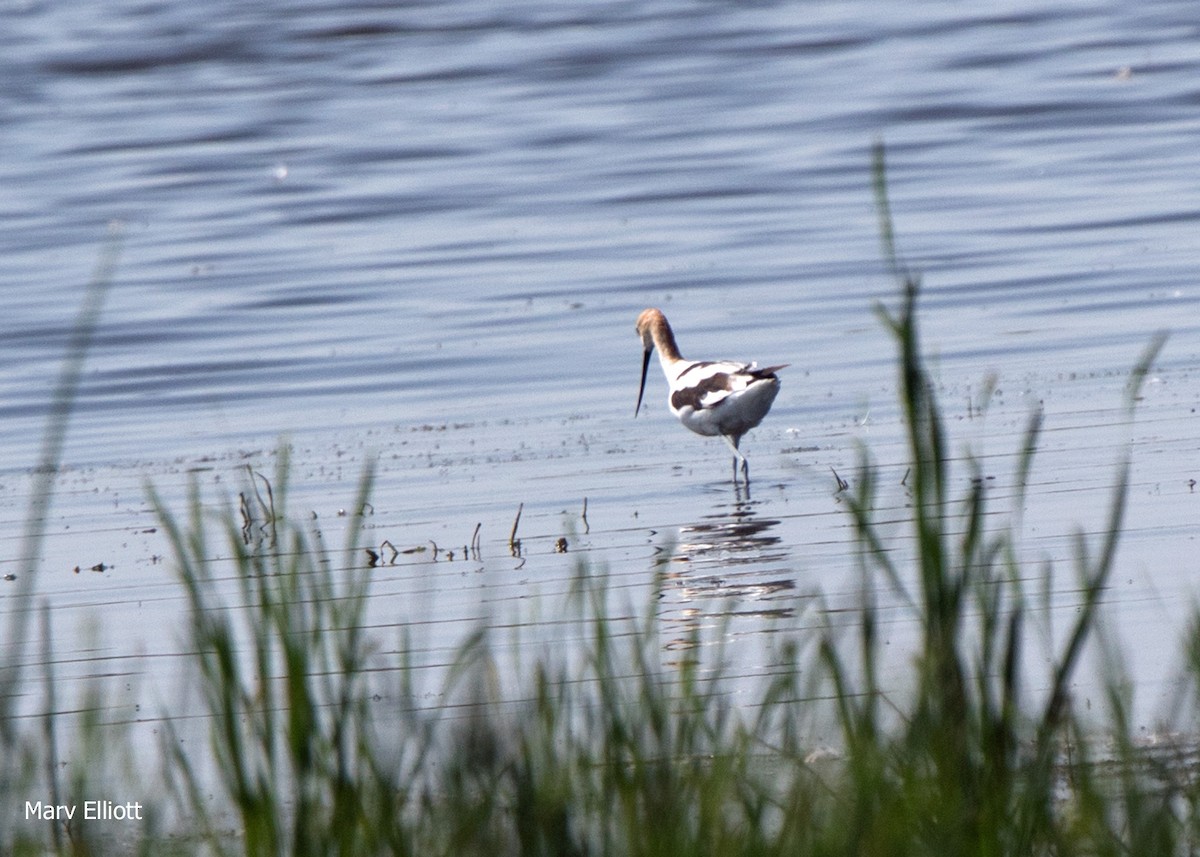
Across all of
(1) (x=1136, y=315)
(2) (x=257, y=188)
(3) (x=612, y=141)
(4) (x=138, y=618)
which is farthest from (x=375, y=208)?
(4) (x=138, y=618)

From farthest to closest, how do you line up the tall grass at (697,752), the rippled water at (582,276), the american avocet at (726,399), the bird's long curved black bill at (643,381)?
the bird's long curved black bill at (643,381)
the american avocet at (726,399)
the rippled water at (582,276)
the tall grass at (697,752)

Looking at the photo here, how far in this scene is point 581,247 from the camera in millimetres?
20406

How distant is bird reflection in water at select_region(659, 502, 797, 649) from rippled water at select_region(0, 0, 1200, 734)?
26mm

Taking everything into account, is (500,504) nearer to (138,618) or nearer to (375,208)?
(138,618)

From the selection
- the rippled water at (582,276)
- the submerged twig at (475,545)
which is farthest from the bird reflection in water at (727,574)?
the submerged twig at (475,545)

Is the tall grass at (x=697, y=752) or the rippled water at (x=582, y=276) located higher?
the rippled water at (x=582, y=276)

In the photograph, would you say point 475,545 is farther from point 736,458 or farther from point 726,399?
point 736,458

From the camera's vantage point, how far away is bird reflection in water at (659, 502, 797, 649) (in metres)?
7.78

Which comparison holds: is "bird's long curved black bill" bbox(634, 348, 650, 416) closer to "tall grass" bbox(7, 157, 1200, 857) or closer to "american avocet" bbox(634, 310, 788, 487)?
"american avocet" bbox(634, 310, 788, 487)

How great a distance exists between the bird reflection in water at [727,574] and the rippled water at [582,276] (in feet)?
0.09

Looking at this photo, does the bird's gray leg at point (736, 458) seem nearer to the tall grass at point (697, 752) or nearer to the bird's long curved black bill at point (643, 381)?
the bird's long curved black bill at point (643, 381)

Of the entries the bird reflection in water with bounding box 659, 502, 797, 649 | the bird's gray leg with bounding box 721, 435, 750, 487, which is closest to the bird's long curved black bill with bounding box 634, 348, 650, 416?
→ the bird's gray leg with bounding box 721, 435, 750, 487

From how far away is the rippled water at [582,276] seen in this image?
926 cm

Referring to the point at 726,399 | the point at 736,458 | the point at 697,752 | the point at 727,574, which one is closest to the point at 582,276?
the point at 736,458
